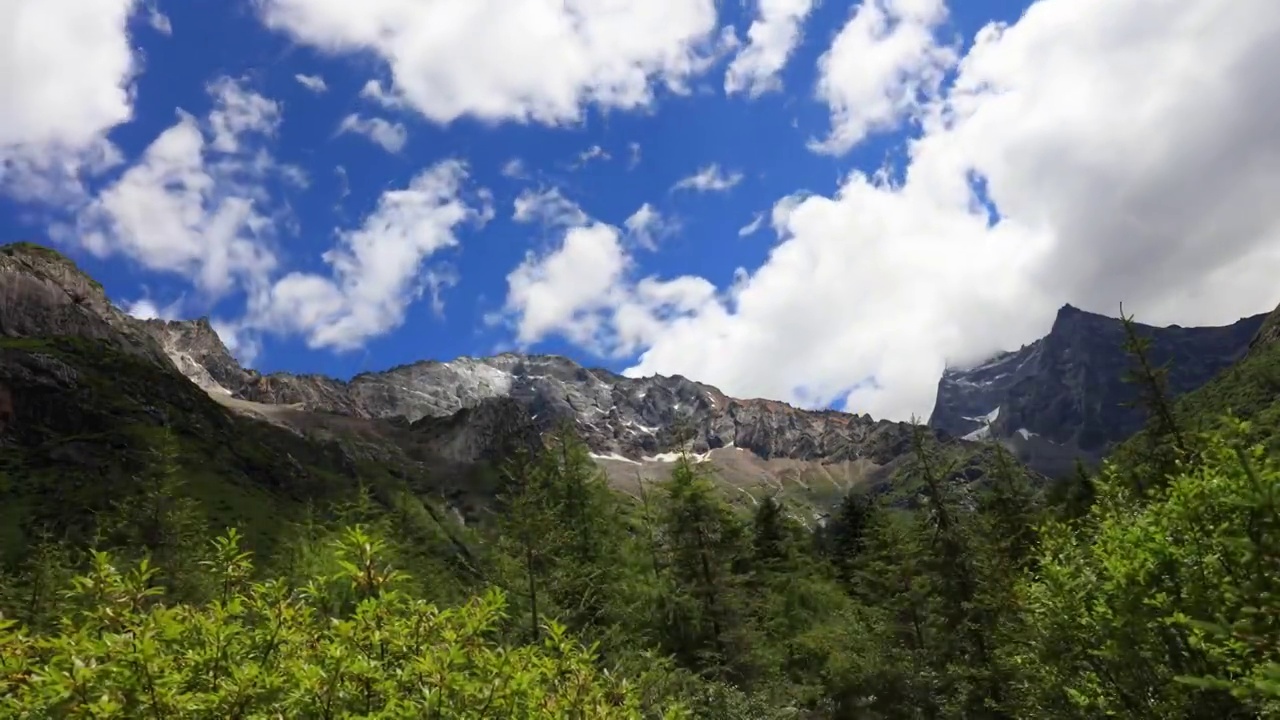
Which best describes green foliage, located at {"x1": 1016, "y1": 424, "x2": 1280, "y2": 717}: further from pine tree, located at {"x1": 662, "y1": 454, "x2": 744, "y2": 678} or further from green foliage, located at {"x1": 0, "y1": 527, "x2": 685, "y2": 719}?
pine tree, located at {"x1": 662, "y1": 454, "x2": 744, "y2": 678}

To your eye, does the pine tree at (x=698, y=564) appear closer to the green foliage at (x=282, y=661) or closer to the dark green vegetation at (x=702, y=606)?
the dark green vegetation at (x=702, y=606)

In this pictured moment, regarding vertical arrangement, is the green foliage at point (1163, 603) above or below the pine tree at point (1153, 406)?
below

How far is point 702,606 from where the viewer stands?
31516mm

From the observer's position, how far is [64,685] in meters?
4.85

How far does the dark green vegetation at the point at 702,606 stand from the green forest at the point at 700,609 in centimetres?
5

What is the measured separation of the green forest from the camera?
19.5 feet

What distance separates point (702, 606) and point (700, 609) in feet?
0.49

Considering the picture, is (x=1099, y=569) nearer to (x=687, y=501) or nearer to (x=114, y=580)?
(x=114, y=580)

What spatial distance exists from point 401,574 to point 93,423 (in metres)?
195

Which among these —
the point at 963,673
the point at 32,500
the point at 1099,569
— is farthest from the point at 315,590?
the point at 32,500

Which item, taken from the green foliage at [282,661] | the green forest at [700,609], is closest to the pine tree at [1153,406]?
the green forest at [700,609]

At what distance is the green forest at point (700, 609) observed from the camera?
595cm

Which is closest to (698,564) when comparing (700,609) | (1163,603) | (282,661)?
(700,609)

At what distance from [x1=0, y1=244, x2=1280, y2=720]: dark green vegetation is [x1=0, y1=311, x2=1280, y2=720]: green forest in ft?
0.16
